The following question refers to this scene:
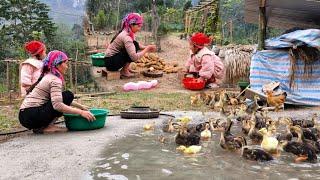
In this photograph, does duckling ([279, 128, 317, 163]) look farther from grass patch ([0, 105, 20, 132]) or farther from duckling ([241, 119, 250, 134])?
grass patch ([0, 105, 20, 132])

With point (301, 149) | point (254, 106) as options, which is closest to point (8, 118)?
point (254, 106)

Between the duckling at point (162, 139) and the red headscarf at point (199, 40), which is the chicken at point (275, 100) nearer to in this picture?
the duckling at point (162, 139)

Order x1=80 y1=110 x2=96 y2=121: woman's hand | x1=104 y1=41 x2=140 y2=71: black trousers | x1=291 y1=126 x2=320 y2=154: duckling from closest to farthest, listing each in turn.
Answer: x1=291 y1=126 x2=320 y2=154: duckling
x1=80 y1=110 x2=96 y2=121: woman's hand
x1=104 y1=41 x2=140 y2=71: black trousers

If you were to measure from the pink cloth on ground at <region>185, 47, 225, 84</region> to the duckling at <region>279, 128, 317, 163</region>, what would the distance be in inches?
237

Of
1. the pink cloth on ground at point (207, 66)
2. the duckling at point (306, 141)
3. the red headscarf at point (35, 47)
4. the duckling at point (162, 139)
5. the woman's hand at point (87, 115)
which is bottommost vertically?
the duckling at point (162, 139)

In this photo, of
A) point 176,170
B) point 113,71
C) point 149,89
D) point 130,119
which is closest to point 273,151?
point 176,170

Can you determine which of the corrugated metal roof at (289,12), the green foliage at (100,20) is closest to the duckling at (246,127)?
the corrugated metal roof at (289,12)

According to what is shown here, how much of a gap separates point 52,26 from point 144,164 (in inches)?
515

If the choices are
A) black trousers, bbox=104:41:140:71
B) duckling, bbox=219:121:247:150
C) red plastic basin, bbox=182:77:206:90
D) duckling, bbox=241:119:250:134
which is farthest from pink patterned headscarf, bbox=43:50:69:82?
black trousers, bbox=104:41:140:71

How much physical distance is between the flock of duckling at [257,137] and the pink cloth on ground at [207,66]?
373 centimetres

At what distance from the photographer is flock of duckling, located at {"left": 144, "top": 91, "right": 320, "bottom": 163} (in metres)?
5.84

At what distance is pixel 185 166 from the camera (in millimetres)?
5535

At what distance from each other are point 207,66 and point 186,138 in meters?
5.81

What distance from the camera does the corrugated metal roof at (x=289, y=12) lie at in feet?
33.9
